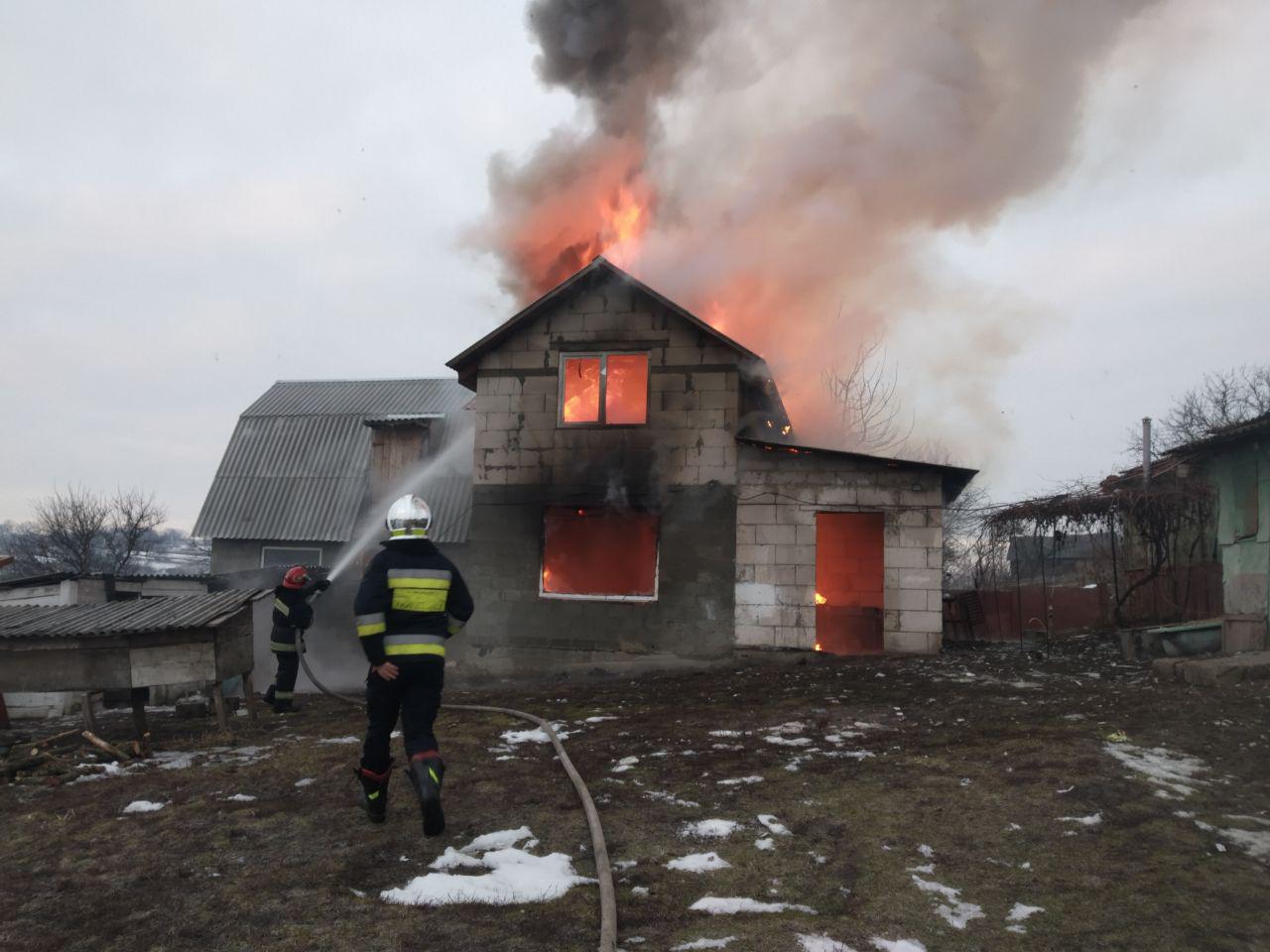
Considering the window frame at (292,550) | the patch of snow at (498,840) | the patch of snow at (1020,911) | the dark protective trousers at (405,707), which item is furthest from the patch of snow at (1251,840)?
the window frame at (292,550)

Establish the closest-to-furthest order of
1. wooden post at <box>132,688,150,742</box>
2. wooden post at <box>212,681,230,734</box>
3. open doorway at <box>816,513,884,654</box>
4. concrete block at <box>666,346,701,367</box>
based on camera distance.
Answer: wooden post at <box>132,688,150,742</box> < wooden post at <box>212,681,230,734</box> < concrete block at <box>666,346,701,367</box> < open doorway at <box>816,513,884,654</box>

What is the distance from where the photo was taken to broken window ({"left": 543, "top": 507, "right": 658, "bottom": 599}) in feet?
48.5

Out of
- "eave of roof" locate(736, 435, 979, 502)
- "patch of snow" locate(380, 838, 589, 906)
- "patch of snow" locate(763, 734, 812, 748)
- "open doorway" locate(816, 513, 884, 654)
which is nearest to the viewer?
"patch of snow" locate(380, 838, 589, 906)

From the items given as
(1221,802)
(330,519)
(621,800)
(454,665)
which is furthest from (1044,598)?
(330,519)

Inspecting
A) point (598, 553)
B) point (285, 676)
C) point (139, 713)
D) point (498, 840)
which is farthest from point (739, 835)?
point (598, 553)

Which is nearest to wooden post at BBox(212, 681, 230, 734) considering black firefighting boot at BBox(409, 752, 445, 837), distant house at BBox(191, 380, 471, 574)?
black firefighting boot at BBox(409, 752, 445, 837)

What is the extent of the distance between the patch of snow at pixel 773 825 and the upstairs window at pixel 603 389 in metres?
9.10

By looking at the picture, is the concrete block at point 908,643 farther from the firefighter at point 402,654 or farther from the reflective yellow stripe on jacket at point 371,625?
the reflective yellow stripe on jacket at point 371,625

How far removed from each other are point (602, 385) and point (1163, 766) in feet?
31.8

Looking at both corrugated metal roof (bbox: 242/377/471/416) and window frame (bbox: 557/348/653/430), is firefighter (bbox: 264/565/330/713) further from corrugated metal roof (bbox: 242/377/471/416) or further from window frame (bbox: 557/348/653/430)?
corrugated metal roof (bbox: 242/377/471/416)

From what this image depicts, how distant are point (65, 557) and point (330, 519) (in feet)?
64.0

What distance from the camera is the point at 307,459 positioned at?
21.6 meters

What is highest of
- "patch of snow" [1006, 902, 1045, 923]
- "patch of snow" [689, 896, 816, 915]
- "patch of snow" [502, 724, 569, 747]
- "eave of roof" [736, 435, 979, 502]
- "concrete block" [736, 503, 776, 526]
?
"eave of roof" [736, 435, 979, 502]

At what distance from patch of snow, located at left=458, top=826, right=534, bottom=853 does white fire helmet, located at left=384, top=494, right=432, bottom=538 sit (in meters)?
1.89
